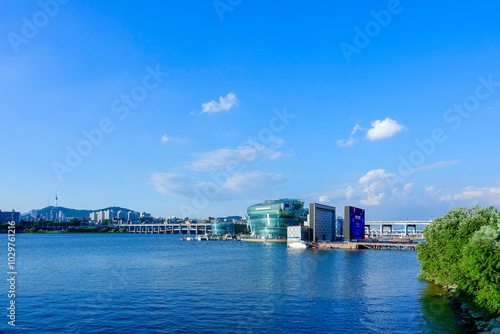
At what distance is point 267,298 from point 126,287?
25.1 metres

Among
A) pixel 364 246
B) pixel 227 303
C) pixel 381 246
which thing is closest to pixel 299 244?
pixel 364 246

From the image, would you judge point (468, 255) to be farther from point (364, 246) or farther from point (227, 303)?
point (364, 246)

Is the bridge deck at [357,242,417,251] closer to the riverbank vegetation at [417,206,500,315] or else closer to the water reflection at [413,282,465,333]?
the riverbank vegetation at [417,206,500,315]

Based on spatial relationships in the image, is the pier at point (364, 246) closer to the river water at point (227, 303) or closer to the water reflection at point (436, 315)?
the river water at point (227, 303)

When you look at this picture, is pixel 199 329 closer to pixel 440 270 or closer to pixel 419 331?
pixel 419 331

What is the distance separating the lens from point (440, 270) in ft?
194

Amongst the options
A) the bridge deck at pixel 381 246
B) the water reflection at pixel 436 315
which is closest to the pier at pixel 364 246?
the bridge deck at pixel 381 246

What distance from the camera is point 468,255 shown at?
4191 cm

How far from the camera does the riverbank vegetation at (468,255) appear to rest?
39.0m

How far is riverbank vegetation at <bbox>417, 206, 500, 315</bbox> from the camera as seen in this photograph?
3903 cm

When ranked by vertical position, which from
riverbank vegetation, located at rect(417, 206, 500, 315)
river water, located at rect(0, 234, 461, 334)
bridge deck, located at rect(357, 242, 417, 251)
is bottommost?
bridge deck, located at rect(357, 242, 417, 251)

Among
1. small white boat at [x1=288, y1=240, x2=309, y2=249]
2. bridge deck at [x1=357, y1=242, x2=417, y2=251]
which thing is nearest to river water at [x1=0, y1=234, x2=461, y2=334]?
small white boat at [x1=288, y1=240, x2=309, y2=249]

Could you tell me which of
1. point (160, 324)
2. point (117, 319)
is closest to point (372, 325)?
point (160, 324)

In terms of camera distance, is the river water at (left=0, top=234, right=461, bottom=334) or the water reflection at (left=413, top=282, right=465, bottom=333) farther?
the river water at (left=0, top=234, right=461, bottom=334)
